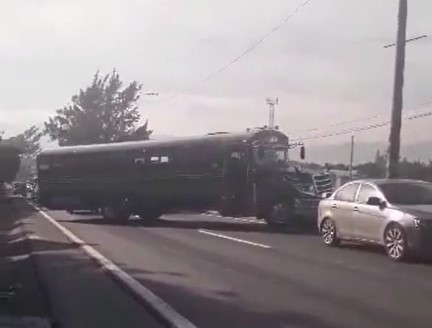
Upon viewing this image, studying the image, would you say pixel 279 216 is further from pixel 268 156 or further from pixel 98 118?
pixel 98 118

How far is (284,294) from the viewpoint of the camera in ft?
38.4

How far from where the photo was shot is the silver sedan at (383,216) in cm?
1561

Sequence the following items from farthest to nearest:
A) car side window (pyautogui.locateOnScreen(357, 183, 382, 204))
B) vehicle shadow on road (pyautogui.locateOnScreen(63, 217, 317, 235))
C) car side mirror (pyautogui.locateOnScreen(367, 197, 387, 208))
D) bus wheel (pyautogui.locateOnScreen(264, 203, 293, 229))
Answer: bus wheel (pyautogui.locateOnScreen(264, 203, 293, 229)) < vehicle shadow on road (pyautogui.locateOnScreen(63, 217, 317, 235)) < car side window (pyautogui.locateOnScreen(357, 183, 382, 204)) < car side mirror (pyautogui.locateOnScreen(367, 197, 387, 208))

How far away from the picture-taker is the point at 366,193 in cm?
1777

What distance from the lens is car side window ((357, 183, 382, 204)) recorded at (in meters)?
17.4

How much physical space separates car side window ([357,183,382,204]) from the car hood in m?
0.97

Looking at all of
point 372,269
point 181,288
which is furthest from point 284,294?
point 372,269

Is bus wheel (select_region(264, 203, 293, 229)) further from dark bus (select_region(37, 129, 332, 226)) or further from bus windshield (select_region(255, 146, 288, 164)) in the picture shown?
bus windshield (select_region(255, 146, 288, 164))

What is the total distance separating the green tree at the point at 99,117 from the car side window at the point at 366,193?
61639 mm

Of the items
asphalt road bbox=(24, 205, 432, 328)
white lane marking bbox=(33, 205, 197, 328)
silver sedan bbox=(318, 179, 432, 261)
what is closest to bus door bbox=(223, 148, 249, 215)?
asphalt road bbox=(24, 205, 432, 328)

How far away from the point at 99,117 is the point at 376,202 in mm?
65848

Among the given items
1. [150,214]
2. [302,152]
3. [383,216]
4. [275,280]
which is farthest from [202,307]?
[150,214]

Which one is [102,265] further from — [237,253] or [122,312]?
[122,312]

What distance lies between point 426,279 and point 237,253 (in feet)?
16.8
